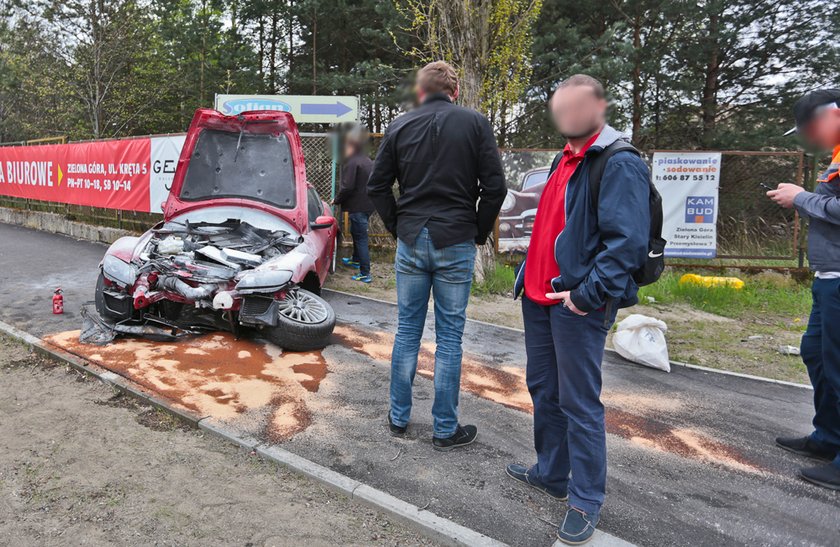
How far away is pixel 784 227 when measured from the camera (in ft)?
33.4

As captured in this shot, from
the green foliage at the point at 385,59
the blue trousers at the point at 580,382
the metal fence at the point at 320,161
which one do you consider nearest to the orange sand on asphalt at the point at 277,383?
the blue trousers at the point at 580,382

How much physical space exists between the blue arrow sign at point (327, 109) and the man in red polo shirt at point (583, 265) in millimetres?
9482

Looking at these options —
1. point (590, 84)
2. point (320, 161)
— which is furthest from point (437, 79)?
point (320, 161)

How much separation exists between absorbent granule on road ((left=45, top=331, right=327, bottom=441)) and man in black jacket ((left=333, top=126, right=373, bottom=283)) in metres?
3.81

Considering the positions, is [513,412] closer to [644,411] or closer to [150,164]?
[644,411]

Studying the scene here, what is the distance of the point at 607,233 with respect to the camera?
2406 millimetres

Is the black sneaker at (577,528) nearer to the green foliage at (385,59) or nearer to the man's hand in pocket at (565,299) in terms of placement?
the man's hand in pocket at (565,299)

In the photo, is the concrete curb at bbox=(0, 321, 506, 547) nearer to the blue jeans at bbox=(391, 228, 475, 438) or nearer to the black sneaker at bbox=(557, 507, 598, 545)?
the black sneaker at bbox=(557, 507, 598, 545)

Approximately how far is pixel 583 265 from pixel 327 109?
33.4 feet

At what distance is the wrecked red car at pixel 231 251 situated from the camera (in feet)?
15.8

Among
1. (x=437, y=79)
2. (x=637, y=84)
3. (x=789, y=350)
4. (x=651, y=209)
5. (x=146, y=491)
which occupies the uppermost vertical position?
(x=637, y=84)

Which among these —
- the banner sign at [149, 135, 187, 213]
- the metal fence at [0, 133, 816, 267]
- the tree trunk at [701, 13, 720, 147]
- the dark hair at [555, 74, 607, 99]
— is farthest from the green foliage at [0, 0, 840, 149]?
the dark hair at [555, 74, 607, 99]

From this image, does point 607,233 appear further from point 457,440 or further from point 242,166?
point 242,166

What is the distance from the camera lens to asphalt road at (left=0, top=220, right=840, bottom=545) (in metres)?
2.82
